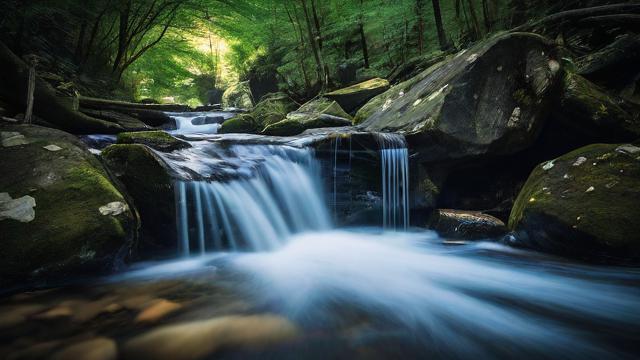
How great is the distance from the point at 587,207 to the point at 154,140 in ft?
19.5

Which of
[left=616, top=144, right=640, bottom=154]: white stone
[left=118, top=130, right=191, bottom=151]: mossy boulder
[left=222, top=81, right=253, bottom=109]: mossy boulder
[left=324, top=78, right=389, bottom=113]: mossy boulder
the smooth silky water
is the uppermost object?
[left=222, top=81, right=253, bottom=109]: mossy boulder

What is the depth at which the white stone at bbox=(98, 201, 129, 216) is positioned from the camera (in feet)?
10.1

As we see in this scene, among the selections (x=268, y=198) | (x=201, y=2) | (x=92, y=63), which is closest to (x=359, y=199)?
(x=268, y=198)

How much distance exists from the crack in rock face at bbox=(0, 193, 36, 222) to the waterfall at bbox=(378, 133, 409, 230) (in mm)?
4824

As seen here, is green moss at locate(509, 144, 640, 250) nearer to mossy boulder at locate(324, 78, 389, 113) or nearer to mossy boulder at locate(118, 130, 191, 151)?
mossy boulder at locate(118, 130, 191, 151)

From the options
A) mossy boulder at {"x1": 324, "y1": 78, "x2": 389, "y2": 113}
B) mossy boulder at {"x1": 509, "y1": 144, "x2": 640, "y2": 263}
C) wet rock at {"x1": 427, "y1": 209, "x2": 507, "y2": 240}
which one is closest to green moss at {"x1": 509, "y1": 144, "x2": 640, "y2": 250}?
mossy boulder at {"x1": 509, "y1": 144, "x2": 640, "y2": 263}

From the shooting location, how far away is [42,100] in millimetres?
5273

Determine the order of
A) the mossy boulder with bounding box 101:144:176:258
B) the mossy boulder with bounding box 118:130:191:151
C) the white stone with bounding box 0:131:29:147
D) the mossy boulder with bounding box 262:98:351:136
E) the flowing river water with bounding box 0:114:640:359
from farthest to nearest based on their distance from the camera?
the mossy boulder with bounding box 262:98:351:136
the mossy boulder with bounding box 118:130:191:151
the mossy boulder with bounding box 101:144:176:258
the white stone with bounding box 0:131:29:147
the flowing river water with bounding box 0:114:640:359

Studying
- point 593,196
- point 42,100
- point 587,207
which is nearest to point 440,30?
point 593,196

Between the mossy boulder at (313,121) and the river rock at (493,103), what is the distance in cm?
346

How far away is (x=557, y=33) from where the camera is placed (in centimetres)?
754

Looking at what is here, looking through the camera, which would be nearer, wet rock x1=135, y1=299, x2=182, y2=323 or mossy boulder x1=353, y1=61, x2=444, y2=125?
wet rock x1=135, y1=299, x2=182, y2=323

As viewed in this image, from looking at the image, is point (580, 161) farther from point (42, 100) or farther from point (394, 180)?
point (42, 100)

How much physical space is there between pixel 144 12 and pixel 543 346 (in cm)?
1313
